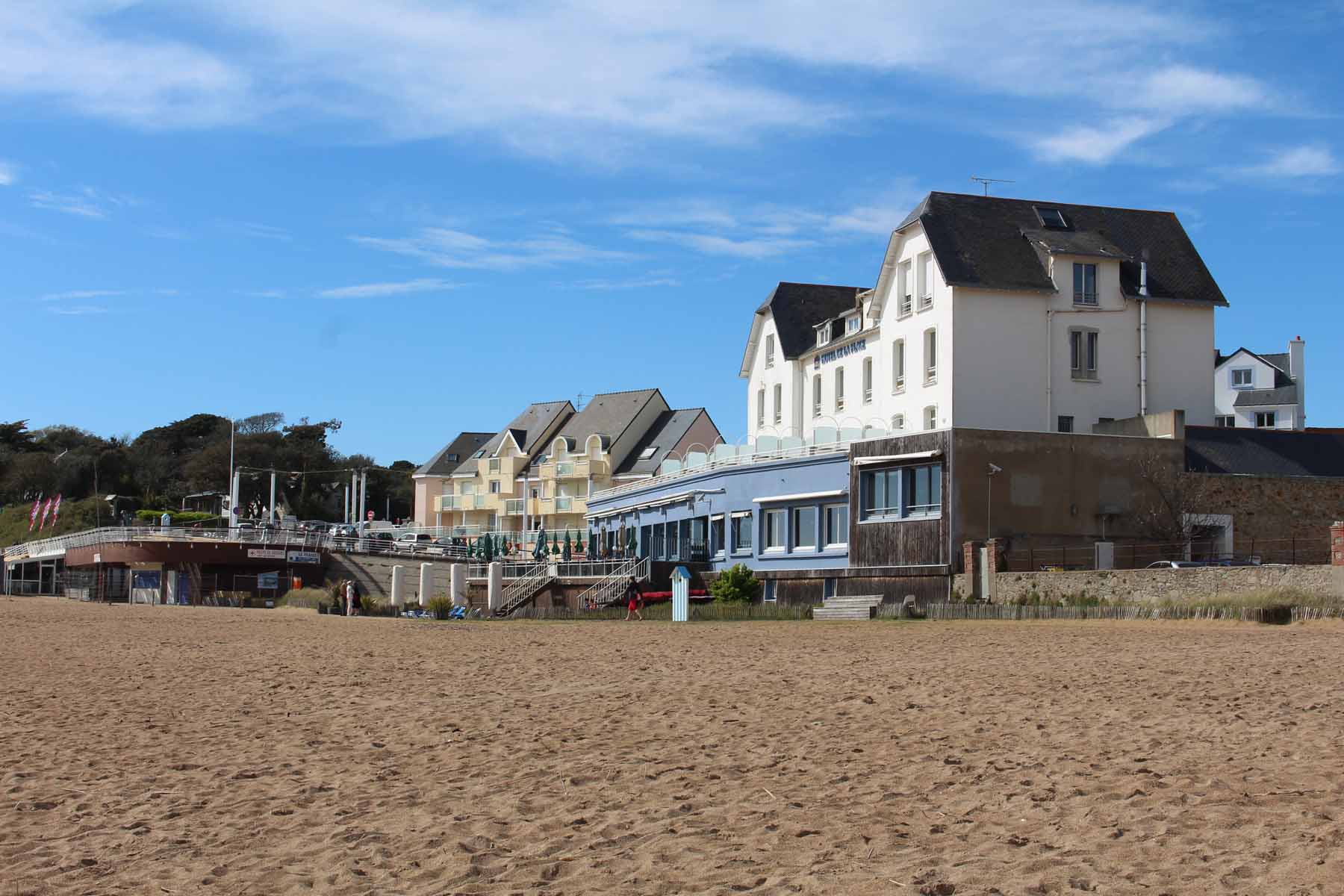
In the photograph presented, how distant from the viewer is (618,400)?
85875mm

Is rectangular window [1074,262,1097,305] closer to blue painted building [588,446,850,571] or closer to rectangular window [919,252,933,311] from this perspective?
rectangular window [919,252,933,311]

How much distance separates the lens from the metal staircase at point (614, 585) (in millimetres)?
44625

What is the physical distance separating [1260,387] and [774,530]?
52567 millimetres

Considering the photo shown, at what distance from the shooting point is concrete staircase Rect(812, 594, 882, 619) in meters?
35.4

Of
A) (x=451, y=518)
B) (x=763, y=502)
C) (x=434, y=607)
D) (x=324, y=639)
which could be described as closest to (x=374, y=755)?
(x=324, y=639)

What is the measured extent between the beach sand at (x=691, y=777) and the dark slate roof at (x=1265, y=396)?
7145 cm

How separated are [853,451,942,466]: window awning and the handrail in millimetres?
797

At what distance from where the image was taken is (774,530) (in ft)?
154

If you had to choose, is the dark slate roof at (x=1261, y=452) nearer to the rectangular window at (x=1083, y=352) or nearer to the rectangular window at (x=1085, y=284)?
the rectangular window at (x=1083, y=352)

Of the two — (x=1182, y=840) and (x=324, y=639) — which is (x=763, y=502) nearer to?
(x=324, y=639)

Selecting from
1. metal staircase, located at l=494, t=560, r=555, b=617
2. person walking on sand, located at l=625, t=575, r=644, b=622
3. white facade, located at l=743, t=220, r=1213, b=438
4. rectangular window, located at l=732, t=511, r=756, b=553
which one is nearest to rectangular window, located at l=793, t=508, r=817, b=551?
rectangular window, located at l=732, t=511, r=756, b=553

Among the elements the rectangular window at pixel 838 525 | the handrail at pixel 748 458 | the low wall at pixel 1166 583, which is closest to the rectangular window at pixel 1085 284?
the handrail at pixel 748 458

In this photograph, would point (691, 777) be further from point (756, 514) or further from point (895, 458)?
point (756, 514)

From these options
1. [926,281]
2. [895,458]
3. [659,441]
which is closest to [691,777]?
[895,458]
